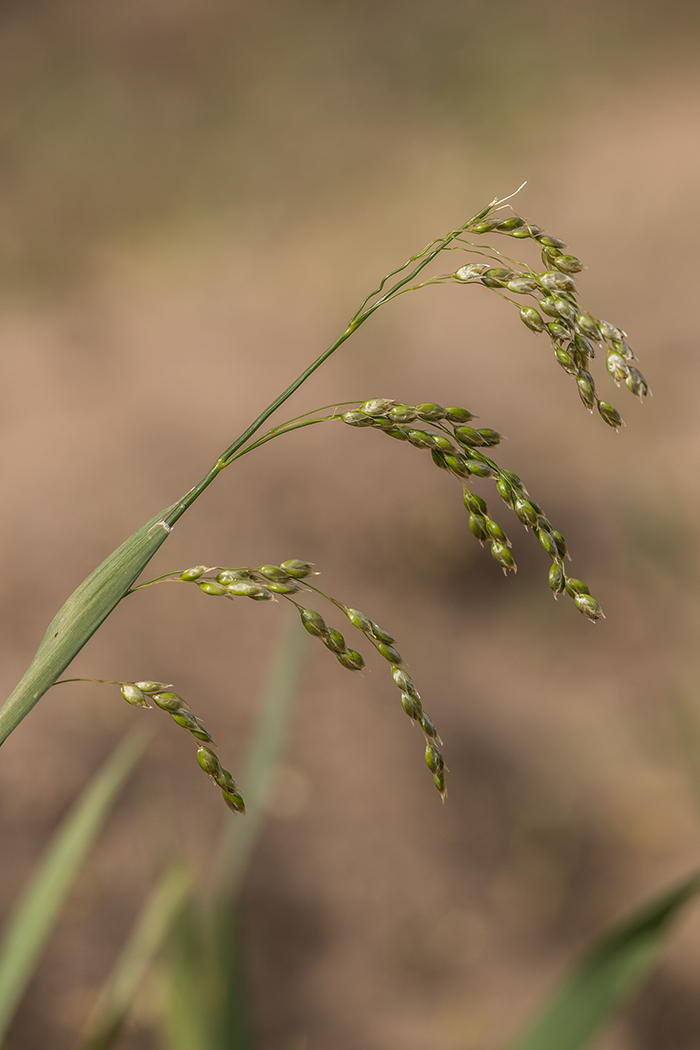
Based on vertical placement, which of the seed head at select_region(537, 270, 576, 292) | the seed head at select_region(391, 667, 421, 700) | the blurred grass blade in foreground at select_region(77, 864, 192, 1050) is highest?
the seed head at select_region(537, 270, 576, 292)

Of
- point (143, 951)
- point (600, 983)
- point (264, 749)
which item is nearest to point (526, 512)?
point (600, 983)

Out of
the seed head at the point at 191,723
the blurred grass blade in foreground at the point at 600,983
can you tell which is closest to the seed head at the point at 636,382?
the seed head at the point at 191,723

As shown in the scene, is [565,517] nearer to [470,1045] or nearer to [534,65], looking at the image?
[470,1045]

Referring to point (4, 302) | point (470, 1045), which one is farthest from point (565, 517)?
point (4, 302)

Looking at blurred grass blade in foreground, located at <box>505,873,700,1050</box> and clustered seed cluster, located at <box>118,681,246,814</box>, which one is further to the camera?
blurred grass blade in foreground, located at <box>505,873,700,1050</box>

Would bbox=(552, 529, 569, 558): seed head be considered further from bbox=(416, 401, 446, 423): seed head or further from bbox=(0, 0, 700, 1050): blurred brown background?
bbox=(0, 0, 700, 1050): blurred brown background

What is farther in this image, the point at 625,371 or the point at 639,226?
the point at 639,226

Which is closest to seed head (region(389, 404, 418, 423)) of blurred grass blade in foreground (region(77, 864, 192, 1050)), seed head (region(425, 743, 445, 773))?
seed head (region(425, 743, 445, 773))
